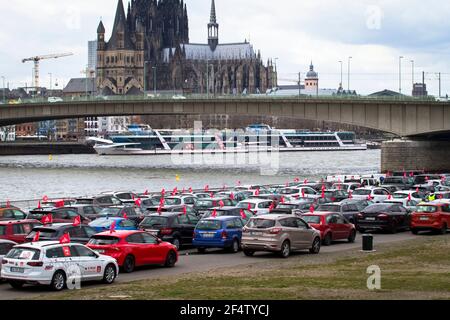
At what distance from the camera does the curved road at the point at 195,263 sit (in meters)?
22.8

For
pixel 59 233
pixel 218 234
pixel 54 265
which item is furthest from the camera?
pixel 218 234

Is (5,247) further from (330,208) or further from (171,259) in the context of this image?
(330,208)

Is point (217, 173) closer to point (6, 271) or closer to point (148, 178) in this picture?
point (148, 178)

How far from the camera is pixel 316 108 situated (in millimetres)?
103562

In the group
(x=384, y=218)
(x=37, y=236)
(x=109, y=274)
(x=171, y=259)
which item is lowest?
(x=171, y=259)

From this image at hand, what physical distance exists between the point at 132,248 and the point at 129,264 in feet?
1.42

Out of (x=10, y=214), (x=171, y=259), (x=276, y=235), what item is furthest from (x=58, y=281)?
(x=10, y=214)

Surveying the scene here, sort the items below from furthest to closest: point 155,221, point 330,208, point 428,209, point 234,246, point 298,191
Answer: point 298,191 < point 330,208 < point 428,209 < point 155,221 < point 234,246

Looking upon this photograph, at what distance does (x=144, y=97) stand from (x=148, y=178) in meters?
19.0

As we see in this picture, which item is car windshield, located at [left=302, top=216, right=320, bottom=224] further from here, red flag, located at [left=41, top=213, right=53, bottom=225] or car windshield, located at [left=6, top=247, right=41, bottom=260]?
car windshield, located at [left=6, top=247, right=41, bottom=260]

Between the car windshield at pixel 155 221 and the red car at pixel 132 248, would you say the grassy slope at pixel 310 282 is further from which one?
the car windshield at pixel 155 221

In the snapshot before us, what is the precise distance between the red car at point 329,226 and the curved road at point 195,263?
0.32 meters

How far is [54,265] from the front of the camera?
75.0 feet
